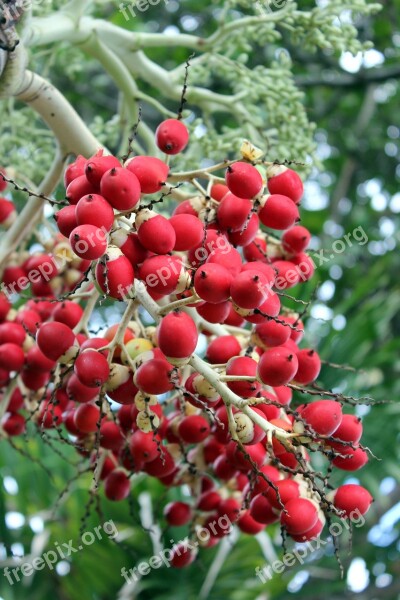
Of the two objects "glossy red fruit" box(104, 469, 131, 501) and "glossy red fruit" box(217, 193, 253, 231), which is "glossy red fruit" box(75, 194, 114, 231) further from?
"glossy red fruit" box(104, 469, 131, 501)

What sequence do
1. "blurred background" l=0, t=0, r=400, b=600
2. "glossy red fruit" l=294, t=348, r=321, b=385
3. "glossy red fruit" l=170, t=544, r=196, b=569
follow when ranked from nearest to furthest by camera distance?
"glossy red fruit" l=294, t=348, r=321, b=385 → "glossy red fruit" l=170, t=544, r=196, b=569 → "blurred background" l=0, t=0, r=400, b=600

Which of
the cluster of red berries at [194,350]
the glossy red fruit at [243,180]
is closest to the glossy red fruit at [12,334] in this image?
the cluster of red berries at [194,350]

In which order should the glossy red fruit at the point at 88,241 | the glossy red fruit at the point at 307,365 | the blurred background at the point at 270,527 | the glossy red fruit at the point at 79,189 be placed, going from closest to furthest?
the glossy red fruit at the point at 88,241, the glossy red fruit at the point at 79,189, the glossy red fruit at the point at 307,365, the blurred background at the point at 270,527

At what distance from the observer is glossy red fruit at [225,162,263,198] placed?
1096mm

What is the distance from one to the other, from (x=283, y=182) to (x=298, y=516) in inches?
18.8

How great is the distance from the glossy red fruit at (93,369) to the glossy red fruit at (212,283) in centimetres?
20

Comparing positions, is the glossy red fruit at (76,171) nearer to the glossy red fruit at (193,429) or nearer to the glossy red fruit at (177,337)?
the glossy red fruit at (177,337)

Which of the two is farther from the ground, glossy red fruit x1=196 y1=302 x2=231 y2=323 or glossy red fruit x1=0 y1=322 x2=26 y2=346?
glossy red fruit x1=196 y1=302 x2=231 y2=323

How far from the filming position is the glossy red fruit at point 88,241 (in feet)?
3.10

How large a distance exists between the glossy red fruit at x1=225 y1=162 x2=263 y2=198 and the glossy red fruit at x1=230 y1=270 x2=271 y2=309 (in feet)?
0.54

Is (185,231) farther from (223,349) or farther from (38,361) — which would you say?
(38,361)

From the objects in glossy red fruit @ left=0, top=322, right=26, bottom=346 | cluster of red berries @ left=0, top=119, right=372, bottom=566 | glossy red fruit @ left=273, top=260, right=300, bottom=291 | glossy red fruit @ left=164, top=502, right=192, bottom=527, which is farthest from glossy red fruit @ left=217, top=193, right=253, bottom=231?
glossy red fruit @ left=164, top=502, right=192, bottom=527

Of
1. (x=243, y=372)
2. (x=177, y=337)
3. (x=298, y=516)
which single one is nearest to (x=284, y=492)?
(x=298, y=516)

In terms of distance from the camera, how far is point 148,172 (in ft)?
3.51
